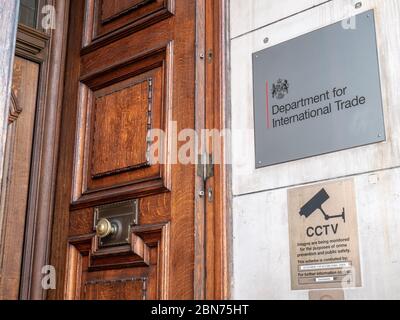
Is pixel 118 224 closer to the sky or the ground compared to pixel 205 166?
closer to the ground

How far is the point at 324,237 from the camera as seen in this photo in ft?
5.04

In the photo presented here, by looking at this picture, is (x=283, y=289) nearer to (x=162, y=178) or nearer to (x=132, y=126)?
(x=162, y=178)

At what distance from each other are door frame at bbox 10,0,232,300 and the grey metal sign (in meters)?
0.12

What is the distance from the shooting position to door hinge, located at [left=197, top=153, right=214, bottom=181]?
1.78 m

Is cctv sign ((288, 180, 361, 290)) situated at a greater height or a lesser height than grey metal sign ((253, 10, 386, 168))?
lesser

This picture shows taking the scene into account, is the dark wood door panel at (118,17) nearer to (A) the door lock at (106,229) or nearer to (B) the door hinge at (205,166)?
(B) the door hinge at (205,166)

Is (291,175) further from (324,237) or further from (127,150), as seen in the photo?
(127,150)

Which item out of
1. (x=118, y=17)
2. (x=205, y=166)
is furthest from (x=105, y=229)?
Answer: (x=118, y=17)

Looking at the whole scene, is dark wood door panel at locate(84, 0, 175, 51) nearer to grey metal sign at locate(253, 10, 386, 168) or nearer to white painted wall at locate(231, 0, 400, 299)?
white painted wall at locate(231, 0, 400, 299)

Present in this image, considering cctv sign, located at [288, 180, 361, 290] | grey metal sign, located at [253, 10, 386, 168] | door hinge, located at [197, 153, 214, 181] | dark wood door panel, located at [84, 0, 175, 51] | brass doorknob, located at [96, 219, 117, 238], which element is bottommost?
cctv sign, located at [288, 180, 361, 290]

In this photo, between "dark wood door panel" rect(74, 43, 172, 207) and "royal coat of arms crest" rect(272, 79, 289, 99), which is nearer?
"royal coat of arms crest" rect(272, 79, 289, 99)

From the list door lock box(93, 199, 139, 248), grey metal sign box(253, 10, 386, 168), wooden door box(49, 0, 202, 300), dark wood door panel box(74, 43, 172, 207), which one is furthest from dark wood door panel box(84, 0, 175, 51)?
door lock box(93, 199, 139, 248)

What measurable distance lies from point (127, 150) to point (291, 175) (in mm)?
599

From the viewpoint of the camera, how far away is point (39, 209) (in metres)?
2.14
